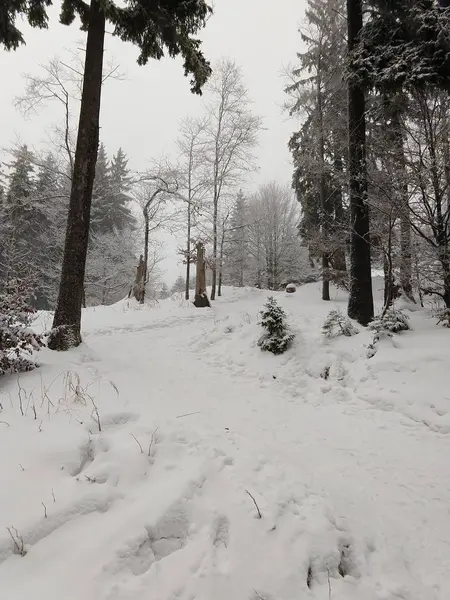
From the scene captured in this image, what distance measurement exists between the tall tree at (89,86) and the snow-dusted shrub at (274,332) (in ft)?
12.5

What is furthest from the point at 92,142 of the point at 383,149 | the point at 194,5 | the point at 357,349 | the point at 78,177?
the point at 357,349

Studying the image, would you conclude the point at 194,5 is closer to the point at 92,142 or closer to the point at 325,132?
the point at 92,142

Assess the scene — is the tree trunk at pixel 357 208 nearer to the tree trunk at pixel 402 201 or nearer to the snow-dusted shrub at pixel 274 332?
the tree trunk at pixel 402 201

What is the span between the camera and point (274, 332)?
6.62 meters

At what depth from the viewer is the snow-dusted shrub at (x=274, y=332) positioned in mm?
6398

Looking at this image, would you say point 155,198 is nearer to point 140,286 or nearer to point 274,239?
point 140,286

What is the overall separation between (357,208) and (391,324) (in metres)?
3.22

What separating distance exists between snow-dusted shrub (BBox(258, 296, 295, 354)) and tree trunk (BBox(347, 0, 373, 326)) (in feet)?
7.00

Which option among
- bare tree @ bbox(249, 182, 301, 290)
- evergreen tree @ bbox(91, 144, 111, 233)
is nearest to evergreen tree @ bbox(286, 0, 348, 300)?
bare tree @ bbox(249, 182, 301, 290)

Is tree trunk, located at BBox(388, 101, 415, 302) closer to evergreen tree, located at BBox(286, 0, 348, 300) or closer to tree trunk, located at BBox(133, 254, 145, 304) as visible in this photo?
evergreen tree, located at BBox(286, 0, 348, 300)

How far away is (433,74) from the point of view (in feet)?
18.8

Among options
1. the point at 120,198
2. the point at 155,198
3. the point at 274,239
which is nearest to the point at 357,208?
the point at 155,198

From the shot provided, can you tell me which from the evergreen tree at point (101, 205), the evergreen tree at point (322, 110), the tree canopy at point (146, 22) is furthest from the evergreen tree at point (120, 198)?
the tree canopy at point (146, 22)

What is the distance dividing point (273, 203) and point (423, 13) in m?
21.8
